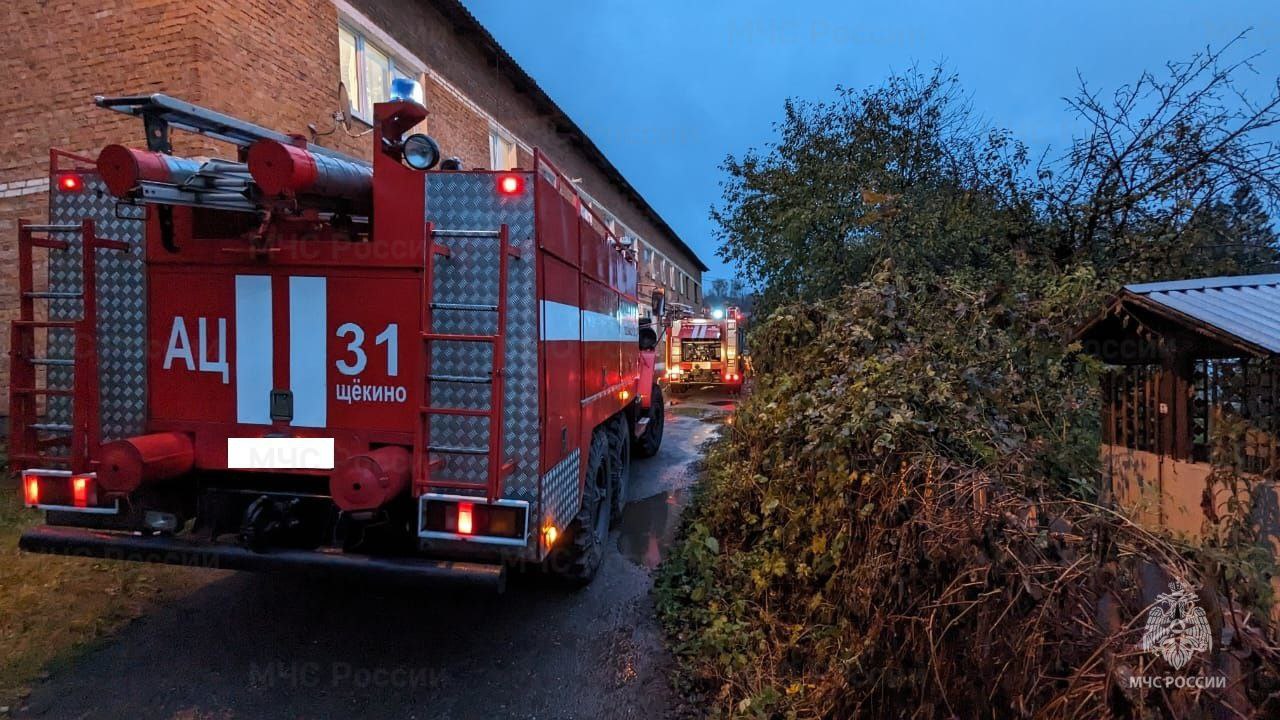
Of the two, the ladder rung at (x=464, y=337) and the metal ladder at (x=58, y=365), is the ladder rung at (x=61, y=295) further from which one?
the ladder rung at (x=464, y=337)

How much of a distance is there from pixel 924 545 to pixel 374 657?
322 cm

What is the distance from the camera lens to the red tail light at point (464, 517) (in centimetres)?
329

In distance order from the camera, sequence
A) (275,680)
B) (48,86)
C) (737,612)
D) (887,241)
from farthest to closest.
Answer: (887,241) < (48,86) < (737,612) < (275,680)

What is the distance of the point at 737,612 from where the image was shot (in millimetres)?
4160

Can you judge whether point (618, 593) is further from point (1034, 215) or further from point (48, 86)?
point (48, 86)

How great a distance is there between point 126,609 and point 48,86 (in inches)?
291

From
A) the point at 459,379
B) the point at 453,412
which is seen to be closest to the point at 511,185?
the point at 459,379

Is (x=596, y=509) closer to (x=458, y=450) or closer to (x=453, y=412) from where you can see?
(x=458, y=450)

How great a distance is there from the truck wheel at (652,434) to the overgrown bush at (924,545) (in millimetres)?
3600

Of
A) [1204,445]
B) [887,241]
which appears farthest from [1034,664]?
[887,241]

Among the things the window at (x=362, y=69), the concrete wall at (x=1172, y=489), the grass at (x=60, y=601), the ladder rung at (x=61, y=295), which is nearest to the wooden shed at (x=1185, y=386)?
the concrete wall at (x=1172, y=489)

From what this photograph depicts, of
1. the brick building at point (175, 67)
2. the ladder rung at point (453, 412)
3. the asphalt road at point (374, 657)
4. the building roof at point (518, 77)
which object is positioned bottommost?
the asphalt road at point (374, 657)

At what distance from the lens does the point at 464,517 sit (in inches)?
130

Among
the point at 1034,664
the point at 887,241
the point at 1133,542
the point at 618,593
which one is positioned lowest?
the point at 618,593
